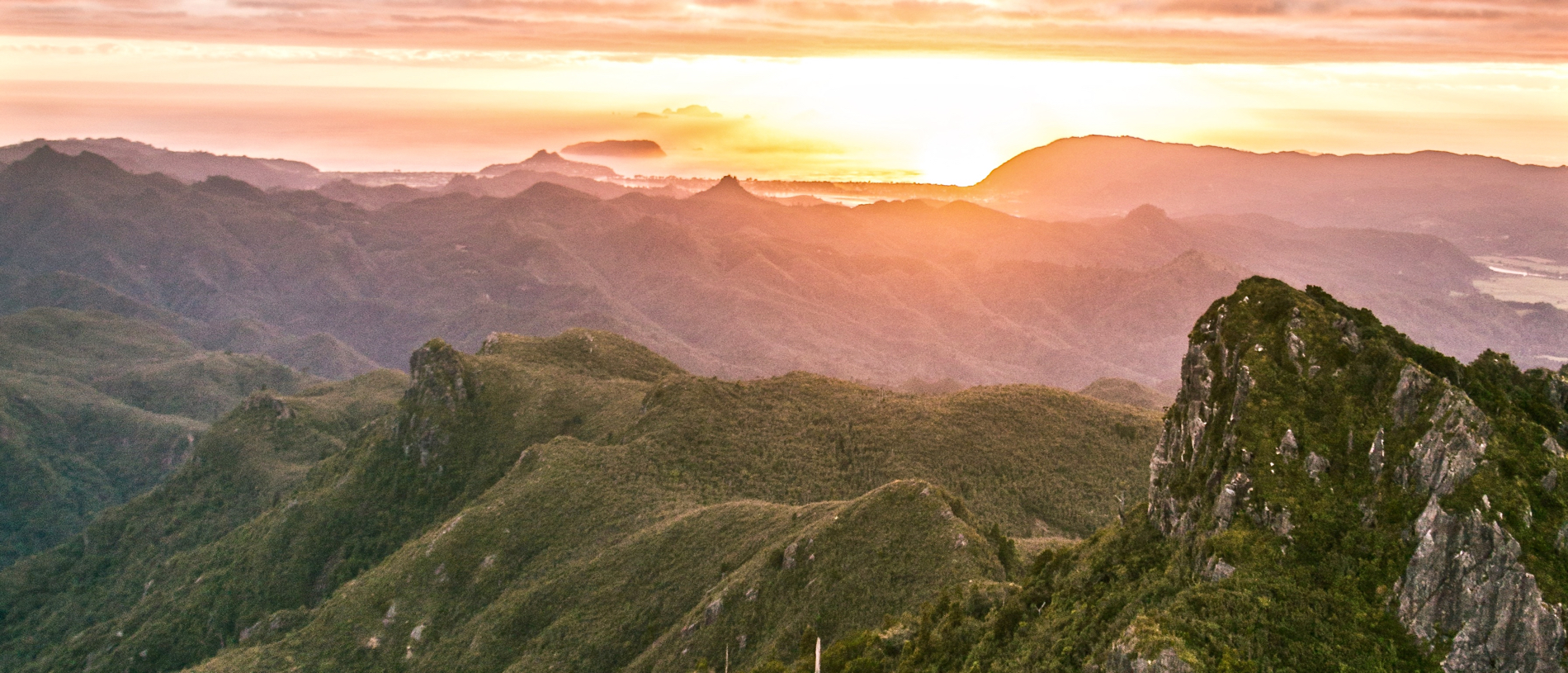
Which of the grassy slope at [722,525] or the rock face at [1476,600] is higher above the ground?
the rock face at [1476,600]

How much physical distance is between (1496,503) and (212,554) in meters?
153

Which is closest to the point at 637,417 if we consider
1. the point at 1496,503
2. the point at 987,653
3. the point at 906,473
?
the point at 906,473

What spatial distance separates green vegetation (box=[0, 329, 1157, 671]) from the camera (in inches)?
3031

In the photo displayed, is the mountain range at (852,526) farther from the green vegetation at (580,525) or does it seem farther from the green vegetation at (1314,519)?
the green vegetation at (580,525)

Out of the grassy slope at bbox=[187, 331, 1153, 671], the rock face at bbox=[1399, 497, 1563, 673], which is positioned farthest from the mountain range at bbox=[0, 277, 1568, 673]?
the grassy slope at bbox=[187, 331, 1153, 671]

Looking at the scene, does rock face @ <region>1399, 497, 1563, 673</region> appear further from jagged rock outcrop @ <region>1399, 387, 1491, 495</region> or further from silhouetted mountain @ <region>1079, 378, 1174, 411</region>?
silhouetted mountain @ <region>1079, 378, 1174, 411</region>

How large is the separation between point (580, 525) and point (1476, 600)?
8629 centimetres

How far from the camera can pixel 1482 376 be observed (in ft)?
138

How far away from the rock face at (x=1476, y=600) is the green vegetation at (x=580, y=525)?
27.6 metres

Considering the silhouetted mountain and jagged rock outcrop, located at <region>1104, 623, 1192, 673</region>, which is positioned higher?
jagged rock outcrop, located at <region>1104, 623, 1192, 673</region>

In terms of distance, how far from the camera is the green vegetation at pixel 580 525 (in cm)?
7700

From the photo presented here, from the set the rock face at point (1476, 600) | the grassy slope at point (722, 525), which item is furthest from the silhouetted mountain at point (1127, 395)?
the rock face at point (1476, 600)

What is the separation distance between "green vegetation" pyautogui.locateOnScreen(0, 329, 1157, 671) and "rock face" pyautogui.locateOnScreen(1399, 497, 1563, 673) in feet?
90.5

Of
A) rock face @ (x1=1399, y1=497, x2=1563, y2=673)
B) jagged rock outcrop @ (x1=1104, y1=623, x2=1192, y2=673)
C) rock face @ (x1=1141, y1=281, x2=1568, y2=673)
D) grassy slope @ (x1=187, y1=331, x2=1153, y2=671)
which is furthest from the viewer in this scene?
grassy slope @ (x1=187, y1=331, x2=1153, y2=671)
